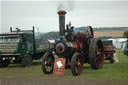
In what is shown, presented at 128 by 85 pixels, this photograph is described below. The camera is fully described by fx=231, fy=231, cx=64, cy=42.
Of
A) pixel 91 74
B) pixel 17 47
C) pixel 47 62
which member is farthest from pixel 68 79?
pixel 17 47

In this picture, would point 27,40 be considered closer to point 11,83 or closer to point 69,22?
point 69,22

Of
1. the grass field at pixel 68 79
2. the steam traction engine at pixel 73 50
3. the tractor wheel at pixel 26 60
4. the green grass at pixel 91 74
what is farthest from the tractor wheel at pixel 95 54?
the tractor wheel at pixel 26 60

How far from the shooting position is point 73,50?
944cm

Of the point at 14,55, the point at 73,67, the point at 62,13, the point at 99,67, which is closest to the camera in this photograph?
the point at 73,67

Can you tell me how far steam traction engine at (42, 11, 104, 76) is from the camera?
29.2 feet

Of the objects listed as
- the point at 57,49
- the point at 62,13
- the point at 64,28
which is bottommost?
the point at 57,49

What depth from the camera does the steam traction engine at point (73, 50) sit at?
889cm

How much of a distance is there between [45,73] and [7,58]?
14.0 feet

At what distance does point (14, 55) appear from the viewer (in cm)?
1253

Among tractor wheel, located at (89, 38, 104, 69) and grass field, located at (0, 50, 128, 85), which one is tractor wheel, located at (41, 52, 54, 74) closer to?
grass field, located at (0, 50, 128, 85)

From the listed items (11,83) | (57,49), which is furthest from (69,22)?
(11,83)

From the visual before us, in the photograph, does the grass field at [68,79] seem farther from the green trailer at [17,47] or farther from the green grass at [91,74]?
the green trailer at [17,47]

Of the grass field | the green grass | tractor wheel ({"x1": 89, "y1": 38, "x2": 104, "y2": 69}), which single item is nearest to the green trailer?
the green grass

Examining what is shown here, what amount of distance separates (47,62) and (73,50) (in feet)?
3.82
